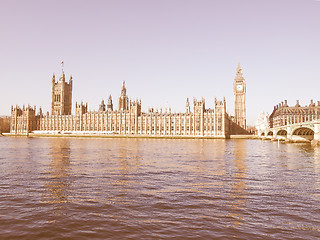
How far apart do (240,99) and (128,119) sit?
6980 centimetres

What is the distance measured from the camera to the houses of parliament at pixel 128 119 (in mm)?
124812

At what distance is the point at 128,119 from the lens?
138 m

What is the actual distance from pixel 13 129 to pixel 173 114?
10459cm

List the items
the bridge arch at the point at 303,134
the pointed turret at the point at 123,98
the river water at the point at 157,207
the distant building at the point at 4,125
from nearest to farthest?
the river water at the point at 157,207 < the bridge arch at the point at 303,134 < the pointed turret at the point at 123,98 < the distant building at the point at 4,125

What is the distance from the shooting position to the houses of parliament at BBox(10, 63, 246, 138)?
125m

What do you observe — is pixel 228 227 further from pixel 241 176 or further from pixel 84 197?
pixel 241 176

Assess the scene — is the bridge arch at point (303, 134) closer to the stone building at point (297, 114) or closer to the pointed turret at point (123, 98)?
the stone building at point (297, 114)

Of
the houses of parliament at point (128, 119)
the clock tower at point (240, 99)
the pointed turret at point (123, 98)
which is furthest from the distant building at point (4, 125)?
the clock tower at point (240, 99)

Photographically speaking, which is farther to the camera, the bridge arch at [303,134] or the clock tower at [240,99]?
the clock tower at [240,99]

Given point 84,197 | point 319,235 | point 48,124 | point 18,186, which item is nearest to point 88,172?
point 18,186

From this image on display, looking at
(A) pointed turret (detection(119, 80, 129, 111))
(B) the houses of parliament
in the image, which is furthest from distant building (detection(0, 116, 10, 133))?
(A) pointed turret (detection(119, 80, 129, 111))

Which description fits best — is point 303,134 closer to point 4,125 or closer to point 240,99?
point 240,99

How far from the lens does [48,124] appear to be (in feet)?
510

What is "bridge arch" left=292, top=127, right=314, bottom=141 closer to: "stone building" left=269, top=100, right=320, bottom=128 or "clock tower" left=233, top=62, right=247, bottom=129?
"stone building" left=269, top=100, right=320, bottom=128
